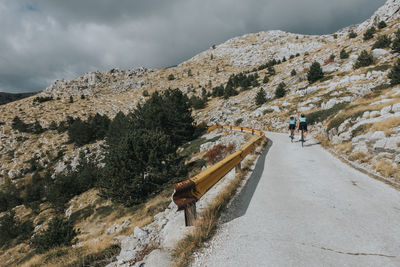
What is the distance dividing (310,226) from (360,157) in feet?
24.3

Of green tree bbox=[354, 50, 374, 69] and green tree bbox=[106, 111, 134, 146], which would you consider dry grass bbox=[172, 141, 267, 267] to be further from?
green tree bbox=[354, 50, 374, 69]

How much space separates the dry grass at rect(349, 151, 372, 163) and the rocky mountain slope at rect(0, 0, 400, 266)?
0.03 m

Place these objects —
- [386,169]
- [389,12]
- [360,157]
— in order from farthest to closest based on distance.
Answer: [389,12]
[360,157]
[386,169]

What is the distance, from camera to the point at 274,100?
125ft

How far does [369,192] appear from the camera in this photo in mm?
5020

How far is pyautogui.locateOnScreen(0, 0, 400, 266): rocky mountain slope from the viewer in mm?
9938

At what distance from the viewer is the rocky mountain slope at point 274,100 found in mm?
9938

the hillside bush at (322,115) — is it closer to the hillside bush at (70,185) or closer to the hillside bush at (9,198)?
the hillside bush at (70,185)

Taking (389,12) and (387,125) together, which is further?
(389,12)

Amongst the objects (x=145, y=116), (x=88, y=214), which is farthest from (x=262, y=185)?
(x=145, y=116)

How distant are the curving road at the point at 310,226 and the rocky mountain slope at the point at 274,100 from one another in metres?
2.42

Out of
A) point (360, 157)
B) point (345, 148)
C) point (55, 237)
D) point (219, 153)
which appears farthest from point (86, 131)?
point (360, 157)

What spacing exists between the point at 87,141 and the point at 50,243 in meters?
49.7

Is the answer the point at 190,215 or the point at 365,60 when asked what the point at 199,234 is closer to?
the point at 190,215
